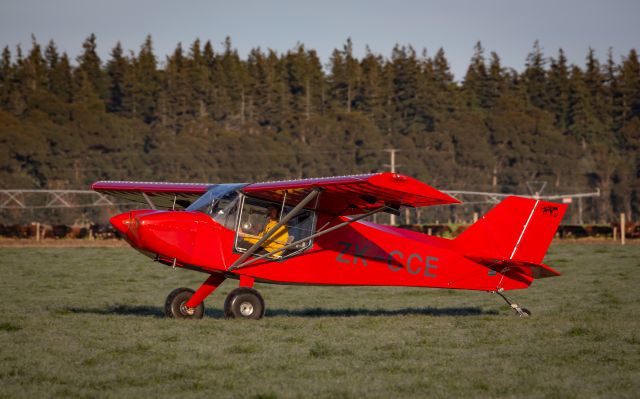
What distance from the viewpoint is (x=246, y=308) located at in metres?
14.4

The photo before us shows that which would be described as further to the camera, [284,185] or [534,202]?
[534,202]

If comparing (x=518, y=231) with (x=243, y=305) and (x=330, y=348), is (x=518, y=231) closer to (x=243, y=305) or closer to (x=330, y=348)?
(x=243, y=305)

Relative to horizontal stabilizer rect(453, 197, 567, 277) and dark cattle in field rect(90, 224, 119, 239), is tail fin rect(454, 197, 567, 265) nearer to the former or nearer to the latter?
horizontal stabilizer rect(453, 197, 567, 277)

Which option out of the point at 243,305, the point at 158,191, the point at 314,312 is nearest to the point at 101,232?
the point at 158,191

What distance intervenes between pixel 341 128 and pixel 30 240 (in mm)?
66411

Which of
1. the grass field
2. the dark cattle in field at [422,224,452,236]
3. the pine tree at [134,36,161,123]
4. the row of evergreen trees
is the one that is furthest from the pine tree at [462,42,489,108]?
the grass field

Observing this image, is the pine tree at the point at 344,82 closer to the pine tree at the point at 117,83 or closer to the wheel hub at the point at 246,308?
the pine tree at the point at 117,83

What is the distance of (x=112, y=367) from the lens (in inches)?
395

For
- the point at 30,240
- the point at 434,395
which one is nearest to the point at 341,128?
the point at 30,240

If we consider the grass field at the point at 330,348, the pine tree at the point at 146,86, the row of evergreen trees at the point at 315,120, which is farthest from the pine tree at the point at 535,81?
the grass field at the point at 330,348

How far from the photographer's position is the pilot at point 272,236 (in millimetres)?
14719

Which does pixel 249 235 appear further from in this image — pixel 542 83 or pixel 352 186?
pixel 542 83

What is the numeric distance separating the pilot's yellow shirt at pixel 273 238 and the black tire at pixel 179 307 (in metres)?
1.40

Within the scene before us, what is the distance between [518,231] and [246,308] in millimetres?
4862
